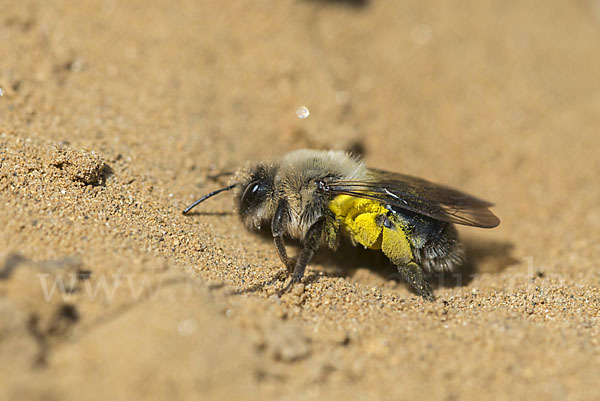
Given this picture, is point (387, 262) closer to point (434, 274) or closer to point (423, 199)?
point (434, 274)

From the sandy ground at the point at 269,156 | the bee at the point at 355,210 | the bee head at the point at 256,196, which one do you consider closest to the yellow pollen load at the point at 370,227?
the bee at the point at 355,210

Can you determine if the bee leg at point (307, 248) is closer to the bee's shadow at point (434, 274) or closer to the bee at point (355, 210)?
the bee at point (355, 210)

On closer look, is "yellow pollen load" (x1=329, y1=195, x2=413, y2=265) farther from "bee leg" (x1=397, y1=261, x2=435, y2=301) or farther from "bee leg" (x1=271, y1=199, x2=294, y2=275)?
"bee leg" (x1=271, y1=199, x2=294, y2=275)

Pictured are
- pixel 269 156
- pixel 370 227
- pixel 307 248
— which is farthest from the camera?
pixel 269 156

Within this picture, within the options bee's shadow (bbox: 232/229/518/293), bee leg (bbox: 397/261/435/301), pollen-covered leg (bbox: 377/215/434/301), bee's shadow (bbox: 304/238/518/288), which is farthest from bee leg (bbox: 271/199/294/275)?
bee leg (bbox: 397/261/435/301)

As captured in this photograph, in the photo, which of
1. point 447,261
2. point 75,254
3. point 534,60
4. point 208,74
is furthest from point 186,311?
point 534,60

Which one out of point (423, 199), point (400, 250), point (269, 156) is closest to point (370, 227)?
point (400, 250)

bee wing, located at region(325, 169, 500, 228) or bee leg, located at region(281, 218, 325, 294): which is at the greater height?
bee wing, located at region(325, 169, 500, 228)
